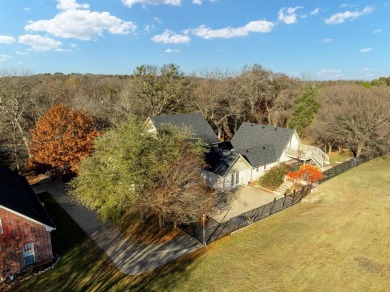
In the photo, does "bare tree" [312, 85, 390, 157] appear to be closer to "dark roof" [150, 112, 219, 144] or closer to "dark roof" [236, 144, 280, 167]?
"dark roof" [236, 144, 280, 167]

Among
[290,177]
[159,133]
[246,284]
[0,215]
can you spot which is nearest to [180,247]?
[246,284]

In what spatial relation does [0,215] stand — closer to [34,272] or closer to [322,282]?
[34,272]

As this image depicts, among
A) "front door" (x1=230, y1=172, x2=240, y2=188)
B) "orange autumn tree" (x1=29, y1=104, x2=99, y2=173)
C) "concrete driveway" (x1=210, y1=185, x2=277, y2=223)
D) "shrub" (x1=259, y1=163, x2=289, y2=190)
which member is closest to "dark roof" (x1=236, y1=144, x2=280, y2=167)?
"shrub" (x1=259, y1=163, x2=289, y2=190)

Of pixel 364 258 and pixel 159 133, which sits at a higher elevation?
pixel 159 133

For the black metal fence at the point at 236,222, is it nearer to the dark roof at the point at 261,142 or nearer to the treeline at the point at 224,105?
the dark roof at the point at 261,142

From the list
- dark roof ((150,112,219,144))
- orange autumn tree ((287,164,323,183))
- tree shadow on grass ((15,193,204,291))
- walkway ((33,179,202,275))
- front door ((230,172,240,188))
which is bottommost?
tree shadow on grass ((15,193,204,291))

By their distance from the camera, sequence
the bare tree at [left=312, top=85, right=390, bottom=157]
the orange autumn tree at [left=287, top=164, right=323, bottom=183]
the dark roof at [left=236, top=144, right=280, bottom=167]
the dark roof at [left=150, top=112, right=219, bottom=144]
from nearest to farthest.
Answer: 1. the orange autumn tree at [left=287, top=164, right=323, bottom=183]
2. the dark roof at [left=236, top=144, right=280, bottom=167]
3. the bare tree at [left=312, top=85, right=390, bottom=157]
4. the dark roof at [left=150, top=112, right=219, bottom=144]
